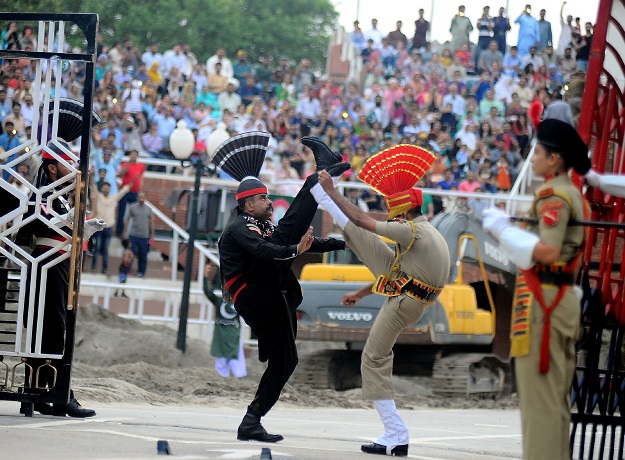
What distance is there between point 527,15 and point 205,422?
70.8 ft

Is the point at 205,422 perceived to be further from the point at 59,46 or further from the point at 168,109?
the point at 168,109

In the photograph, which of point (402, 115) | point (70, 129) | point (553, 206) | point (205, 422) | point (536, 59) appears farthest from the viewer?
point (536, 59)

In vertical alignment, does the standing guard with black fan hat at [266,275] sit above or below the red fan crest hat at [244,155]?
below

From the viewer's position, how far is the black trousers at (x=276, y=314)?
894 cm

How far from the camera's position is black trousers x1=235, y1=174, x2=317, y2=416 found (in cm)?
894

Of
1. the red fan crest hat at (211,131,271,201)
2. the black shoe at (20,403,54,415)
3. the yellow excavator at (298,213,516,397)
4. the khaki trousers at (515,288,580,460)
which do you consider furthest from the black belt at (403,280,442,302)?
the yellow excavator at (298,213,516,397)

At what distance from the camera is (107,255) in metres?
21.2

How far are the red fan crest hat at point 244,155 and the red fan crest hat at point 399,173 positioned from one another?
2.80ft

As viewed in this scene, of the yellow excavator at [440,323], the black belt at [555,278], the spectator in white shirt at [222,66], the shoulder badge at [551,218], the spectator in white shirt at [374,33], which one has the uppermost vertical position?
the spectator in white shirt at [374,33]

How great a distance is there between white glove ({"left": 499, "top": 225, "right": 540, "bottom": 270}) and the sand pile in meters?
6.98

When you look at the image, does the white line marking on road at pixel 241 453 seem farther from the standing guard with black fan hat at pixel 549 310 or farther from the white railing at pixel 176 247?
the white railing at pixel 176 247

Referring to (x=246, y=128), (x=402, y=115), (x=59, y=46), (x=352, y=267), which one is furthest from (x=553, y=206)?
(x=402, y=115)

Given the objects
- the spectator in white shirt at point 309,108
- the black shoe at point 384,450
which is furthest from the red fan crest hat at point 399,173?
the spectator in white shirt at point 309,108

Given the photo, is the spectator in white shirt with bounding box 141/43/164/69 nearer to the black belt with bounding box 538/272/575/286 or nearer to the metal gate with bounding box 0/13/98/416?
the metal gate with bounding box 0/13/98/416
